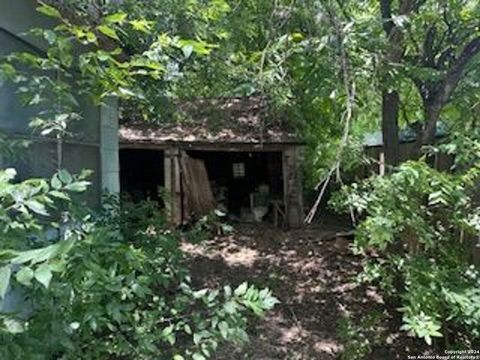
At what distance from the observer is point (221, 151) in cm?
1066

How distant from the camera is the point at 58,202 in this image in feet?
10.2

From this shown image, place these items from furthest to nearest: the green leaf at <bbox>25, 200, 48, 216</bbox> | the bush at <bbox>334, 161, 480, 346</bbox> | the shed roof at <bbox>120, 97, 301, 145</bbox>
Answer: the shed roof at <bbox>120, 97, 301, 145</bbox>
the bush at <bbox>334, 161, 480, 346</bbox>
the green leaf at <bbox>25, 200, 48, 216</bbox>

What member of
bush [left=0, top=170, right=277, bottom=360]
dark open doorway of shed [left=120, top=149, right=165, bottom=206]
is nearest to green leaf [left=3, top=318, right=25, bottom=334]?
bush [left=0, top=170, right=277, bottom=360]

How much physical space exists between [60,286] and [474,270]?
11.5 ft

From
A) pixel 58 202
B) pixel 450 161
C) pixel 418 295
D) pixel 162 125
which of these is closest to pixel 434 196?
pixel 418 295

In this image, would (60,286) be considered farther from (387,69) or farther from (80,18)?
(387,69)

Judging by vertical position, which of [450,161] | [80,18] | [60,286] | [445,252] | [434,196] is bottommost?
[445,252]

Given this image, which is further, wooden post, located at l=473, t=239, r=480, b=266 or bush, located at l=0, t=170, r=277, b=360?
wooden post, located at l=473, t=239, r=480, b=266

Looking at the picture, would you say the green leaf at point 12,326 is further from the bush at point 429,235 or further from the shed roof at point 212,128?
the shed roof at point 212,128

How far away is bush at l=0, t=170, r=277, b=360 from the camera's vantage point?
66.6 inches

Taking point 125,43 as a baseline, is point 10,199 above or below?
below

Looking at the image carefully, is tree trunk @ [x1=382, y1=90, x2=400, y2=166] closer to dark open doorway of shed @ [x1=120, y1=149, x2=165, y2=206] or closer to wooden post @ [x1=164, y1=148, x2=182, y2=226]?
wooden post @ [x1=164, y1=148, x2=182, y2=226]

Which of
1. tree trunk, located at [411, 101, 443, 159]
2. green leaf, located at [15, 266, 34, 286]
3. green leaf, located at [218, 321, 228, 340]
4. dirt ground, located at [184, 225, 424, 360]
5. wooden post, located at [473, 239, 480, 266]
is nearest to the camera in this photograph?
green leaf, located at [15, 266, 34, 286]

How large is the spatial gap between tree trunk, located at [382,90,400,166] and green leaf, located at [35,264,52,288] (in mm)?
4574
